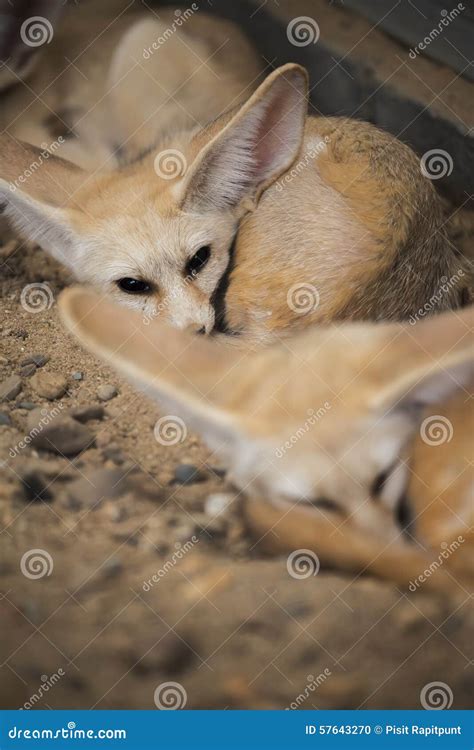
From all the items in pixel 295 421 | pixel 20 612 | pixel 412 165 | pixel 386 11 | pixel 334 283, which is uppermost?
pixel 386 11

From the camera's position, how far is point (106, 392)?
1731 mm

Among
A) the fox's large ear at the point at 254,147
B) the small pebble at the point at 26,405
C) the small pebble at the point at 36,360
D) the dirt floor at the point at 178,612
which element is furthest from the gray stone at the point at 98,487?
the fox's large ear at the point at 254,147

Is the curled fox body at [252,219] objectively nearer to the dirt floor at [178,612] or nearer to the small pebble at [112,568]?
the dirt floor at [178,612]

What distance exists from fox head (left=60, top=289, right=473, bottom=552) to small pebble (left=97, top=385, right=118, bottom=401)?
281 millimetres

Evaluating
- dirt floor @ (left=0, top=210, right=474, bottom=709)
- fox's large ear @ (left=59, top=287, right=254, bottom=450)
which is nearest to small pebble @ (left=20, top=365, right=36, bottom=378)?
dirt floor @ (left=0, top=210, right=474, bottom=709)

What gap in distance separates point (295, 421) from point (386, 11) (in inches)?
48.6

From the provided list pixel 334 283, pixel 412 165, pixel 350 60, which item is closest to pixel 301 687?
pixel 334 283

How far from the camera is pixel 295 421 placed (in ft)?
4.65

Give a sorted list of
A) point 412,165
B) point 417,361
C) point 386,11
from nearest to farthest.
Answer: point 417,361 < point 412,165 < point 386,11

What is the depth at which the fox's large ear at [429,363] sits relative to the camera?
4.26ft

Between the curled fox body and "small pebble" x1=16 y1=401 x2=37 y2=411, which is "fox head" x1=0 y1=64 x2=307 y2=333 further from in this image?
"small pebble" x1=16 y1=401 x2=37 y2=411

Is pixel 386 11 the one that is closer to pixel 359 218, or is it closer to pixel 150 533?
pixel 359 218

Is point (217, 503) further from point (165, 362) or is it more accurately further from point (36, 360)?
point (36, 360)

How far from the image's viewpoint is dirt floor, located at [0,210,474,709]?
1.34 meters
